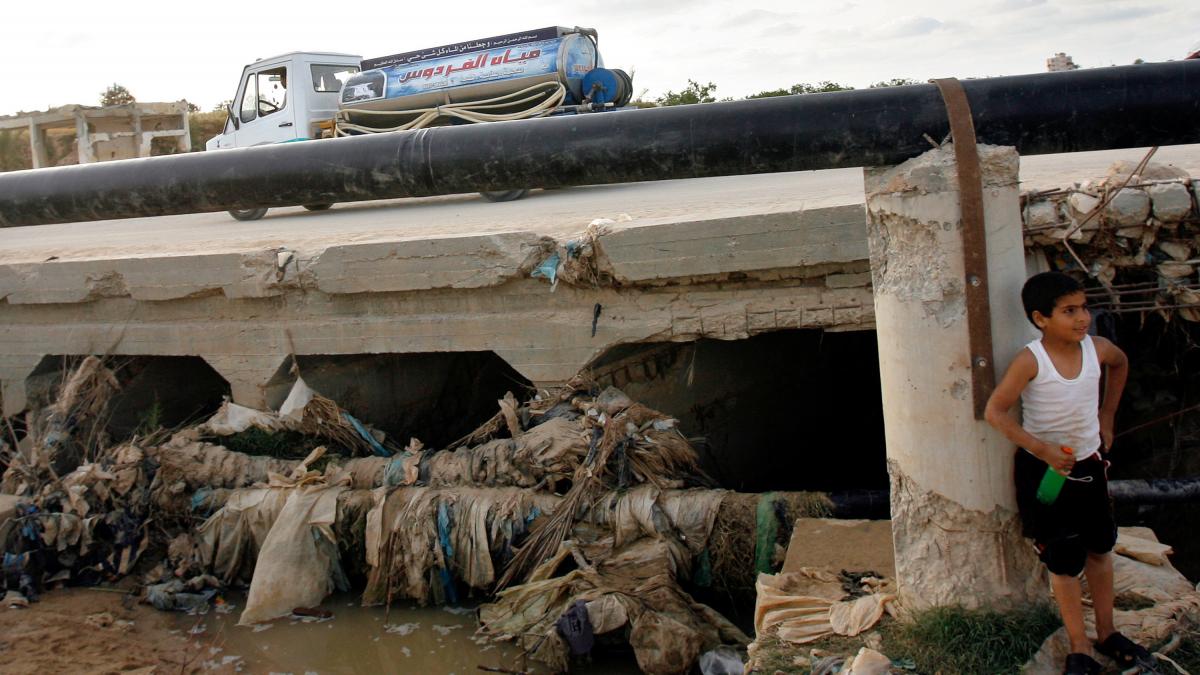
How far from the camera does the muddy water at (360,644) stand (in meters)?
5.04

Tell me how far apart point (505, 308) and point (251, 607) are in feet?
7.19

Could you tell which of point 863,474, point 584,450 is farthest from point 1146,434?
point 584,450

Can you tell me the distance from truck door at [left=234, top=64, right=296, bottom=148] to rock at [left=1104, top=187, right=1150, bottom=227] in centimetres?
1115

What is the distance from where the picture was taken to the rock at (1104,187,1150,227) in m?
4.78

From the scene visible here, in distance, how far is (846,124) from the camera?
2428mm

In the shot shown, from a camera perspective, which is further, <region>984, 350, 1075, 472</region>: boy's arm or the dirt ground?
the dirt ground

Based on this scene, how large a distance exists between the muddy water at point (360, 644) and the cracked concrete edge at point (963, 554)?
88.8 inches

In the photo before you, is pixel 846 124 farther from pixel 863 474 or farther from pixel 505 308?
pixel 863 474

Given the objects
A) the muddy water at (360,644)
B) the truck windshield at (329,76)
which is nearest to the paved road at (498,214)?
the muddy water at (360,644)

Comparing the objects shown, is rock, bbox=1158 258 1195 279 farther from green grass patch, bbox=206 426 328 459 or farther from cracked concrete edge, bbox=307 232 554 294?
green grass patch, bbox=206 426 328 459

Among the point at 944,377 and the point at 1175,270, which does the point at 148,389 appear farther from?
the point at 1175,270

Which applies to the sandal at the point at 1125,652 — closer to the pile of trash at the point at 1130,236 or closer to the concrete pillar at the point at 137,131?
the pile of trash at the point at 1130,236

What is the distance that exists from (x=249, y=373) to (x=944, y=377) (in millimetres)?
5334

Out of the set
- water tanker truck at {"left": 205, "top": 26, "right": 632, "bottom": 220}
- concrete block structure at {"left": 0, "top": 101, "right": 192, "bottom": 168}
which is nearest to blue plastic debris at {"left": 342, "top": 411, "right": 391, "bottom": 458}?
water tanker truck at {"left": 205, "top": 26, "right": 632, "bottom": 220}
